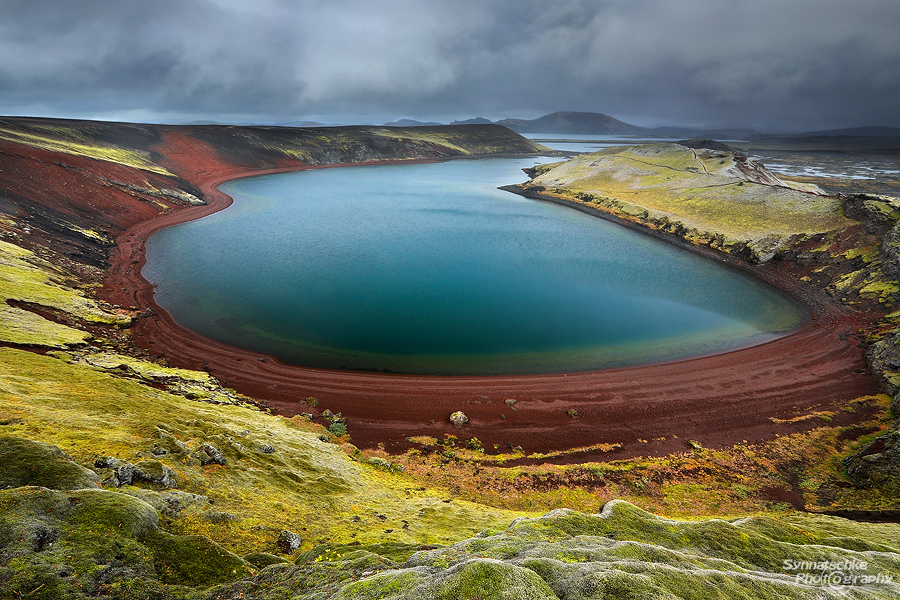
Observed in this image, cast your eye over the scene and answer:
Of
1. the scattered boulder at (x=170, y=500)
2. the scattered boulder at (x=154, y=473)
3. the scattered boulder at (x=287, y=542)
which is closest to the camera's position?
the scattered boulder at (x=170, y=500)

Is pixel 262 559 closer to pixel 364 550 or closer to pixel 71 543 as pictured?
pixel 364 550

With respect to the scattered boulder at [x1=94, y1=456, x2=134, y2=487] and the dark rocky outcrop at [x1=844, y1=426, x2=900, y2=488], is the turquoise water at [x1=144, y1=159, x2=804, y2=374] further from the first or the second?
the scattered boulder at [x1=94, y1=456, x2=134, y2=487]

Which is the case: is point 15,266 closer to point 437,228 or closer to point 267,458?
point 267,458

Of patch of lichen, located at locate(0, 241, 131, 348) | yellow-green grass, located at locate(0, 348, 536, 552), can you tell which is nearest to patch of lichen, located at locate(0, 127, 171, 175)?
patch of lichen, located at locate(0, 241, 131, 348)

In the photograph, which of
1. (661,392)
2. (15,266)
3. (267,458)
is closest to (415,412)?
(267,458)

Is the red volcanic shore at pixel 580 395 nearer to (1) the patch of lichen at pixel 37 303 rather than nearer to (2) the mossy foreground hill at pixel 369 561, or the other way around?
(1) the patch of lichen at pixel 37 303

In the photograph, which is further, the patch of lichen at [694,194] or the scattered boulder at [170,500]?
the patch of lichen at [694,194]

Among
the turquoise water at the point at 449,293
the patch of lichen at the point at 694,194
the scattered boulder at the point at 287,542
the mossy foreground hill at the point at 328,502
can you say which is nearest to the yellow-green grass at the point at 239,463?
the mossy foreground hill at the point at 328,502
